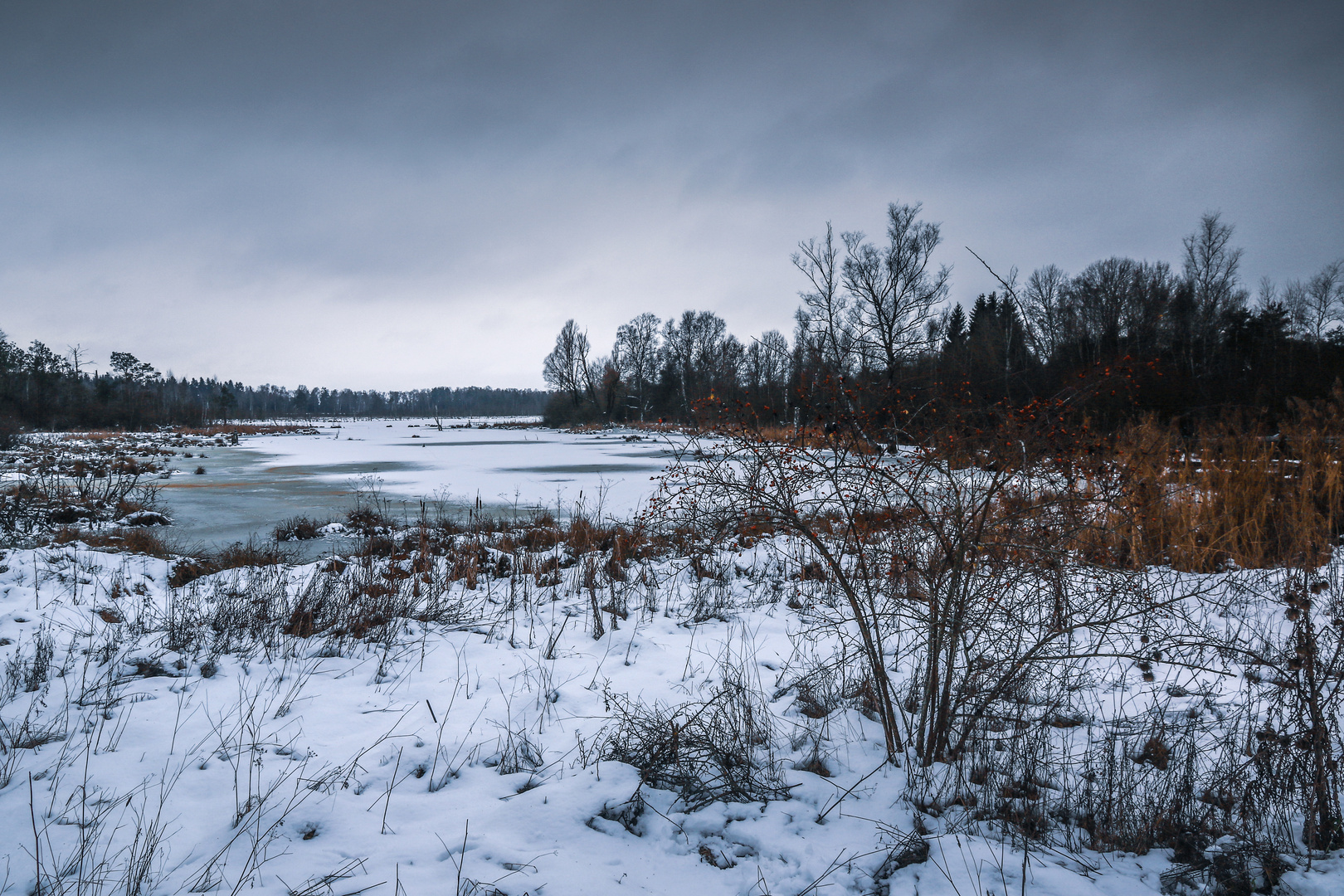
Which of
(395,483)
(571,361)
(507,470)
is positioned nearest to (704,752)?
(395,483)

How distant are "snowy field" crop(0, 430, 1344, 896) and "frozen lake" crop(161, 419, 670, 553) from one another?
3.22 m

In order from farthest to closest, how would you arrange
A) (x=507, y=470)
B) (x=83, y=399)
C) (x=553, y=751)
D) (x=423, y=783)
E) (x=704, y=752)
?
1. (x=83, y=399)
2. (x=507, y=470)
3. (x=553, y=751)
4. (x=704, y=752)
5. (x=423, y=783)

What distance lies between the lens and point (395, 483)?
599 inches

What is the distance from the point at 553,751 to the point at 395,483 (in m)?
14.1

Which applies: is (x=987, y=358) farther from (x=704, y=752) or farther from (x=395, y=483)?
(x=395, y=483)

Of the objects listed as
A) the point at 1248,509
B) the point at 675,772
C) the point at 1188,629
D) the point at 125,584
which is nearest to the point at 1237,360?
the point at 1248,509

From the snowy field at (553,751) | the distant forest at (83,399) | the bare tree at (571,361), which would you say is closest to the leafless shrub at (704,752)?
the snowy field at (553,751)

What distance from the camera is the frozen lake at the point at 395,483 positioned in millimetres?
10477

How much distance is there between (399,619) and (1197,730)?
201 inches

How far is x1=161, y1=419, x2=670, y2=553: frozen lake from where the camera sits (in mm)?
10477

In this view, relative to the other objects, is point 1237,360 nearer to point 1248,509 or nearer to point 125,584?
point 1248,509

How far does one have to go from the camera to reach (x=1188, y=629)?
3939 millimetres

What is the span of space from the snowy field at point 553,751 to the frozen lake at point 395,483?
→ 3220 mm

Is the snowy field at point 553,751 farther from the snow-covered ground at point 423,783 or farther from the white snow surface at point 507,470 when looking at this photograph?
the white snow surface at point 507,470
